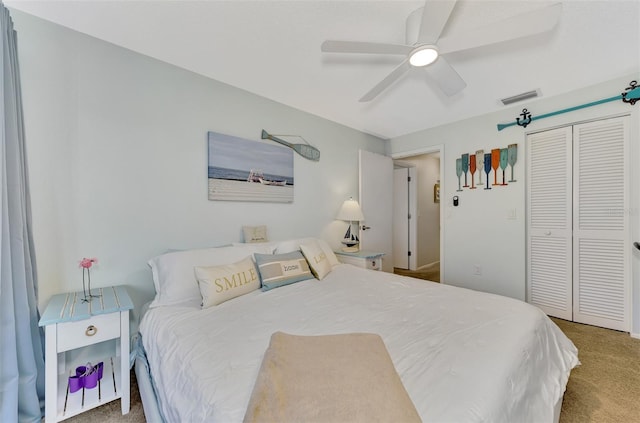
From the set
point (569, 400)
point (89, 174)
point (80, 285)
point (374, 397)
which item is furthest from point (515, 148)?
point (80, 285)

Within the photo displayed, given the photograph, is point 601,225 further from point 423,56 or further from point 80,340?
point 80,340

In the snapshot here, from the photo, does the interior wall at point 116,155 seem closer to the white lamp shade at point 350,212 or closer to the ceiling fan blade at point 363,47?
the white lamp shade at point 350,212

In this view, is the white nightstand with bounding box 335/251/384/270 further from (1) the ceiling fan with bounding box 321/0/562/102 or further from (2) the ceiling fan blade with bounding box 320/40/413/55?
(2) the ceiling fan blade with bounding box 320/40/413/55

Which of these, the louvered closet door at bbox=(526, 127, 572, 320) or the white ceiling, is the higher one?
the white ceiling

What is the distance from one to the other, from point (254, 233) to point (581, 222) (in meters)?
3.30

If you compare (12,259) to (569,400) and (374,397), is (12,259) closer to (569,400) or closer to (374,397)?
(374,397)

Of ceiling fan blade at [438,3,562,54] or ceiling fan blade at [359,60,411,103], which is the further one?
ceiling fan blade at [359,60,411,103]

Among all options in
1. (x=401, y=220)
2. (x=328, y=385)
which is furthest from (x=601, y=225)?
(x=328, y=385)

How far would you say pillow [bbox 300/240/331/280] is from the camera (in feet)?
7.32

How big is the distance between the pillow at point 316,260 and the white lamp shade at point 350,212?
39.7 inches

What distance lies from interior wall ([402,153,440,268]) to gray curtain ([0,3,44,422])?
4.93 metres

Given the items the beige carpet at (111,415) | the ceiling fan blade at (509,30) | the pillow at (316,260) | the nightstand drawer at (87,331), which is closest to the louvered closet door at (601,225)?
the ceiling fan blade at (509,30)

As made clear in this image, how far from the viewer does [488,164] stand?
3.14 meters

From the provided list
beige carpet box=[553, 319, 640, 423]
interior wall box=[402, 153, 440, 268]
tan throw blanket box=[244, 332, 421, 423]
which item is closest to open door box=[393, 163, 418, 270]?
interior wall box=[402, 153, 440, 268]
